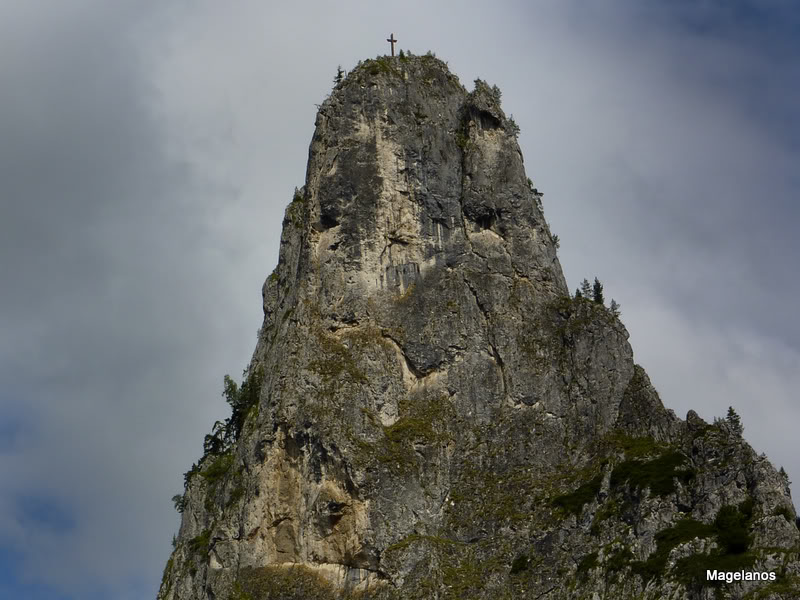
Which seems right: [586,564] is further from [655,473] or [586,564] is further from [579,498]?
[655,473]

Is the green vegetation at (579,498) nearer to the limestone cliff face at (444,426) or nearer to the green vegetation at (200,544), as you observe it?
the limestone cliff face at (444,426)

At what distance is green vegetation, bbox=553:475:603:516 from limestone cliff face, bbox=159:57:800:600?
0.52 ft

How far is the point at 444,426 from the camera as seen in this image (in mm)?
114000

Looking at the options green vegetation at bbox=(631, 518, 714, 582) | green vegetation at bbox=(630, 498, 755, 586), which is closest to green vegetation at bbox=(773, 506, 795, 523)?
green vegetation at bbox=(630, 498, 755, 586)

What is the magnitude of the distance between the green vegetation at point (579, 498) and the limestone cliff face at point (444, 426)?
0.52 feet

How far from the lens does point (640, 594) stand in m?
98.4

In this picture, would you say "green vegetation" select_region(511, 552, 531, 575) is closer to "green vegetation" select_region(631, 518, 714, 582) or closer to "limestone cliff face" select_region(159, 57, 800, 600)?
"limestone cliff face" select_region(159, 57, 800, 600)

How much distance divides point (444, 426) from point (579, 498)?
461 inches

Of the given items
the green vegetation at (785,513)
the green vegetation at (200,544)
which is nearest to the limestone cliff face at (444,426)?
the green vegetation at (785,513)

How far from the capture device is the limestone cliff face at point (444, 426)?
103 metres

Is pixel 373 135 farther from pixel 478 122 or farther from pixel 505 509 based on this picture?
pixel 505 509

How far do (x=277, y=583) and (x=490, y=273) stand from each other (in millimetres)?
28586

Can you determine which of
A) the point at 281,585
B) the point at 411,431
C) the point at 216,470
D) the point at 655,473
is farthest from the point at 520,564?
the point at 216,470

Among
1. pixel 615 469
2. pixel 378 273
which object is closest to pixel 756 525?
pixel 615 469
